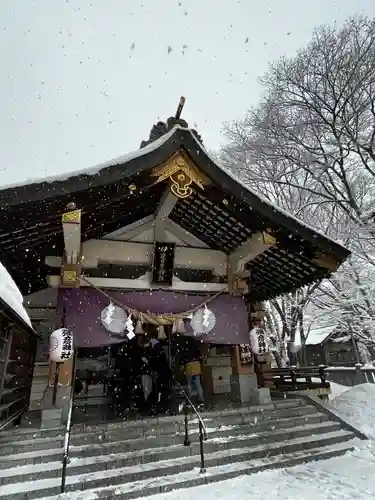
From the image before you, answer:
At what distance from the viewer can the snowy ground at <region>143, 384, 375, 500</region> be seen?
16.5 ft

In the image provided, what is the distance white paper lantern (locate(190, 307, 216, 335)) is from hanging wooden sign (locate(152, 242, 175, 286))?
118 centimetres

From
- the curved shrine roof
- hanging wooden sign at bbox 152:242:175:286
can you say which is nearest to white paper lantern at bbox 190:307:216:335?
hanging wooden sign at bbox 152:242:175:286

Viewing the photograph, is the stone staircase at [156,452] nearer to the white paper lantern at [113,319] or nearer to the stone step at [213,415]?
the stone step at [213,415]

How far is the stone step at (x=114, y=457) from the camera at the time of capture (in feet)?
17.6

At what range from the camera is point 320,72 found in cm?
1277

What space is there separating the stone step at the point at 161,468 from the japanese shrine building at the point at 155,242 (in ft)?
8.38

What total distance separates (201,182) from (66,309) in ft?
14.6

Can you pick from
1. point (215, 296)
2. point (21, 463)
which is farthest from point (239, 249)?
point (21, 463)

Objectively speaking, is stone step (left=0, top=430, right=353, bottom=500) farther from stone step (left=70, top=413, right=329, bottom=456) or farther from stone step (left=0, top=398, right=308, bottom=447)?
stone step (left=0, top=398, right=308, bottom=447)

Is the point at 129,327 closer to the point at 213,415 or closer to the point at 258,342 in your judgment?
the point at 213,415

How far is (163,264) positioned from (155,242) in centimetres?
65

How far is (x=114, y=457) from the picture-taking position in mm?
5863

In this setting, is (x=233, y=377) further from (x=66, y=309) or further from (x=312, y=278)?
(x=66, y=309)

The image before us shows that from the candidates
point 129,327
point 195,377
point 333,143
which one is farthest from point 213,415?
point 333,143
